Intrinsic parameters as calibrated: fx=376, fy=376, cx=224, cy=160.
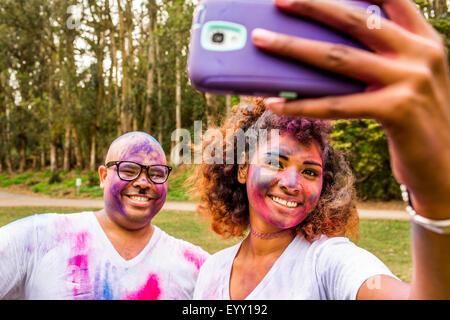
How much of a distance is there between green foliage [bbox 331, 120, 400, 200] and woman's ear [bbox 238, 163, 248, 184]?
12.8 m

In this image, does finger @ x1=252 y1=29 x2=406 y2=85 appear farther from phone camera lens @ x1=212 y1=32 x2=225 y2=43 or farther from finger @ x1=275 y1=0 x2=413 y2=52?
phone camera lens @ x1=212 y1=32 x2=225 y2=43

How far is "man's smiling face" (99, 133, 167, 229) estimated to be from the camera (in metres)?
2.04

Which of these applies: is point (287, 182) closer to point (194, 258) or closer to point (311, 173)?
point (311, 173)

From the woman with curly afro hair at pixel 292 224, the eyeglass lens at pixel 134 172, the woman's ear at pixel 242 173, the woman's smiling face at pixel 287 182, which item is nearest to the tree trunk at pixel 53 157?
the eyeglass lens at pixel 134 172

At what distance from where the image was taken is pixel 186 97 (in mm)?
25031

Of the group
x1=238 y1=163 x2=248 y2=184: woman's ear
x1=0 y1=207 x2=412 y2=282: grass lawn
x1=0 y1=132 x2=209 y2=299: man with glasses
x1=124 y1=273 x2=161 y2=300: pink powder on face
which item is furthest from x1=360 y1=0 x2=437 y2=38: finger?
x1=0 y1=207 x2=412 y2=282: grass lawn

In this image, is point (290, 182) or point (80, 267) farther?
point (80, 267)

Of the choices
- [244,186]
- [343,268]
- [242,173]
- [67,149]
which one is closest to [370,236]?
[244,186]

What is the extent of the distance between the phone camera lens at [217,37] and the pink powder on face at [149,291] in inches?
56.4

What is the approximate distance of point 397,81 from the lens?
75cm

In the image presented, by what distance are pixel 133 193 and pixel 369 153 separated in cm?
1516

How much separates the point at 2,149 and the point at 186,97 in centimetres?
1768

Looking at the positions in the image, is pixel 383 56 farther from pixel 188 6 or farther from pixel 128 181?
pixel 188 6
